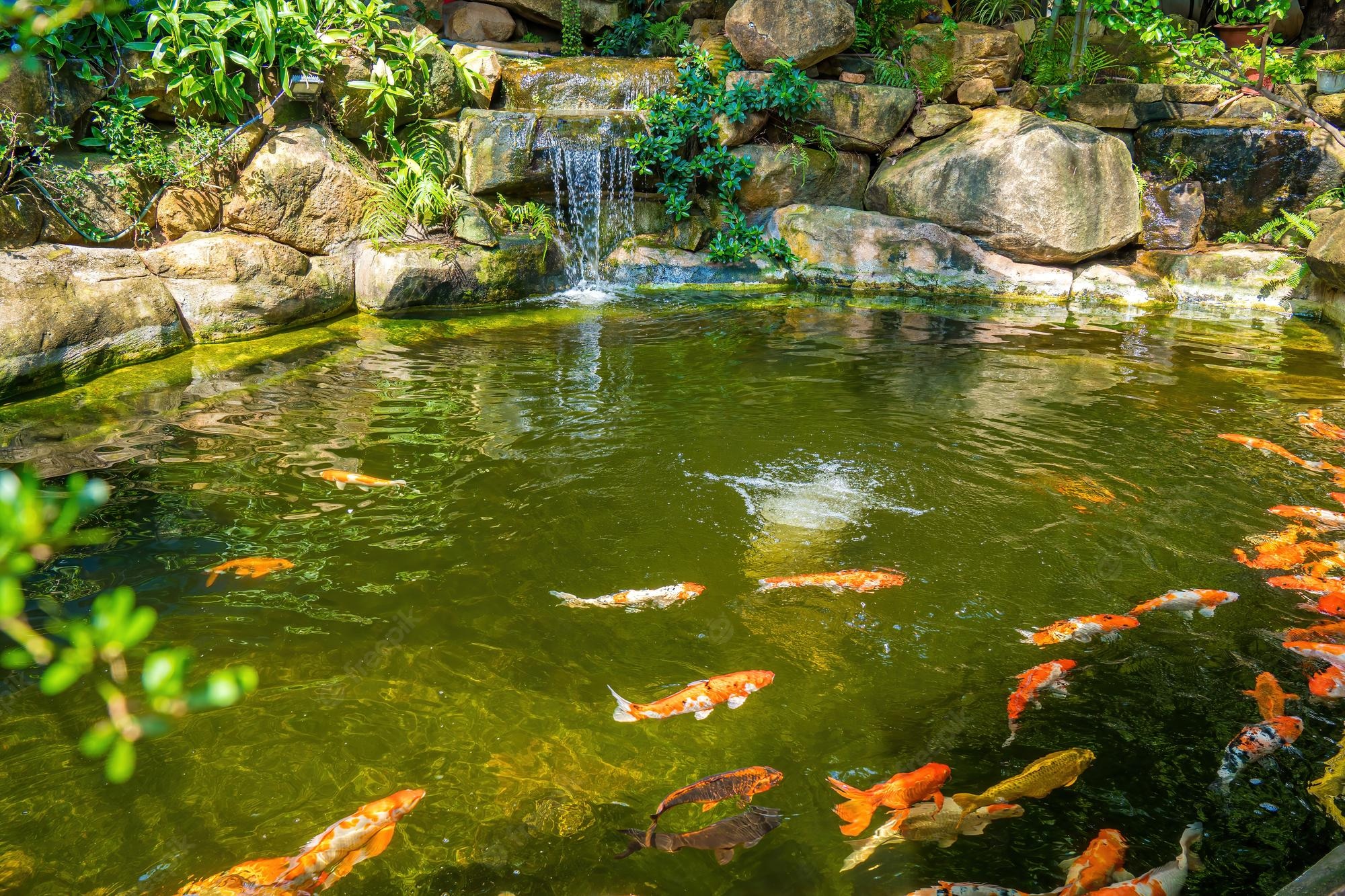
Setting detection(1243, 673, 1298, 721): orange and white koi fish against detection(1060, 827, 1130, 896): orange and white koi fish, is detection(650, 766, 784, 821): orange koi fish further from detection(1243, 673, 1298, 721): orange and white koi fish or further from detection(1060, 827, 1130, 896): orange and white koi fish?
detection(1243, 673, 1298, 721): orange and white koi fish

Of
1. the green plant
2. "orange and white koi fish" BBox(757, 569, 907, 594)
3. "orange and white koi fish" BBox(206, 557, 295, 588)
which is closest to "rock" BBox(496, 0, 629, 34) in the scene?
"orange and white koi fish" BBox(206, 557, 295, 588)

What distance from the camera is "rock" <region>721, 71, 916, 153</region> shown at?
1153 cm

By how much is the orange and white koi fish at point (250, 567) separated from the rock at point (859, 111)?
364 inches

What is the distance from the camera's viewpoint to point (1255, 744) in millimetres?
2875

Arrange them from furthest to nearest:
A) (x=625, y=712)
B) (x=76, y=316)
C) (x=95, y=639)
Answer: (x=76, y=316)
(x=625, y=712)
(x=95, y=639)

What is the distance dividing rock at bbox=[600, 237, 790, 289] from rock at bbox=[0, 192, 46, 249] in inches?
230

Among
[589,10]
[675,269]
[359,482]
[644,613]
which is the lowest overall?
[644,613]

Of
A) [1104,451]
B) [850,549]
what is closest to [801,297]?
[1104,451]

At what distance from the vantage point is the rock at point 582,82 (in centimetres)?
1129

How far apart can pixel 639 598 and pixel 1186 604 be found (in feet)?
7.97

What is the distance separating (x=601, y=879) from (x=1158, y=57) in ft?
46.4

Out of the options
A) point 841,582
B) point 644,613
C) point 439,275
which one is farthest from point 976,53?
point 644,613

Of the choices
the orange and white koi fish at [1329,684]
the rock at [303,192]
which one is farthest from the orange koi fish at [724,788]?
the rock at [303,192]

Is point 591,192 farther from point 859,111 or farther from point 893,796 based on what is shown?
point 893,796
